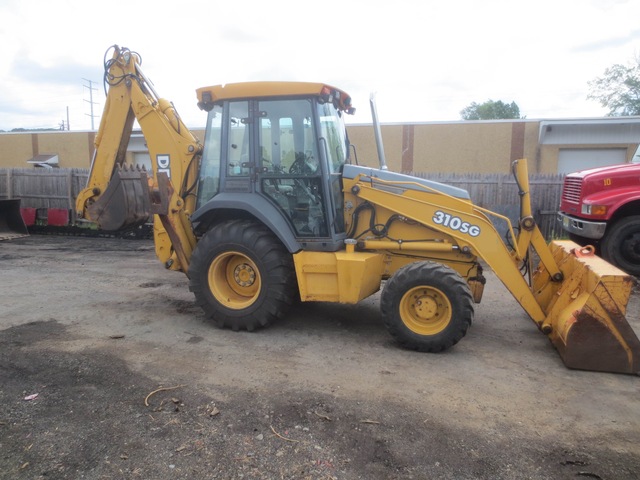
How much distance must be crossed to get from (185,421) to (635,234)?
24.9ft

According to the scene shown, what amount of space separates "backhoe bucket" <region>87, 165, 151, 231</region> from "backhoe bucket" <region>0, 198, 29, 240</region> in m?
8.68

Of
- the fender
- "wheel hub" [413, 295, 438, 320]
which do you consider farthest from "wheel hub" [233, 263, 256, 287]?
"wheel hub" [413, 295, 438, 320]

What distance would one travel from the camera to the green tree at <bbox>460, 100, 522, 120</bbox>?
5581 centimetres

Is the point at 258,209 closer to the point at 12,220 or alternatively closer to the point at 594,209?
the point at 594,209

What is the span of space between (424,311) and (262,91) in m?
2.80

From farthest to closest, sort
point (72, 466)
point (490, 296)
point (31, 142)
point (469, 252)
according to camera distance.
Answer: point (31, 142) < point (490, 296) < point (469, 252) < point (72, 466)

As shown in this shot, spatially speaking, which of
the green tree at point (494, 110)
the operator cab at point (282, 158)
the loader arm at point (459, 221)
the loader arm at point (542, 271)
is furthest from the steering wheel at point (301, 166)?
the green tree at point (494, 110)

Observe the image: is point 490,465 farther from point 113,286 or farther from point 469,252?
point 113,286

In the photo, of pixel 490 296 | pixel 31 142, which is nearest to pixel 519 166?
pixel 490 296

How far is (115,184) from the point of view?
571 centimetres

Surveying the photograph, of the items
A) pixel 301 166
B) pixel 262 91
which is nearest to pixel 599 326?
pixel 301 166

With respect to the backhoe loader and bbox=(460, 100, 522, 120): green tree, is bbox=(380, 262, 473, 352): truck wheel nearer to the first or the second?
the backhoe loader

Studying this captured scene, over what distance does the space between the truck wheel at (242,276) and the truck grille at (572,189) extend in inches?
223

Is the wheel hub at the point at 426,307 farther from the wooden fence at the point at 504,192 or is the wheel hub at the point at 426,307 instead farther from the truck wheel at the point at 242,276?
the wooden fence at the point at 504,192
